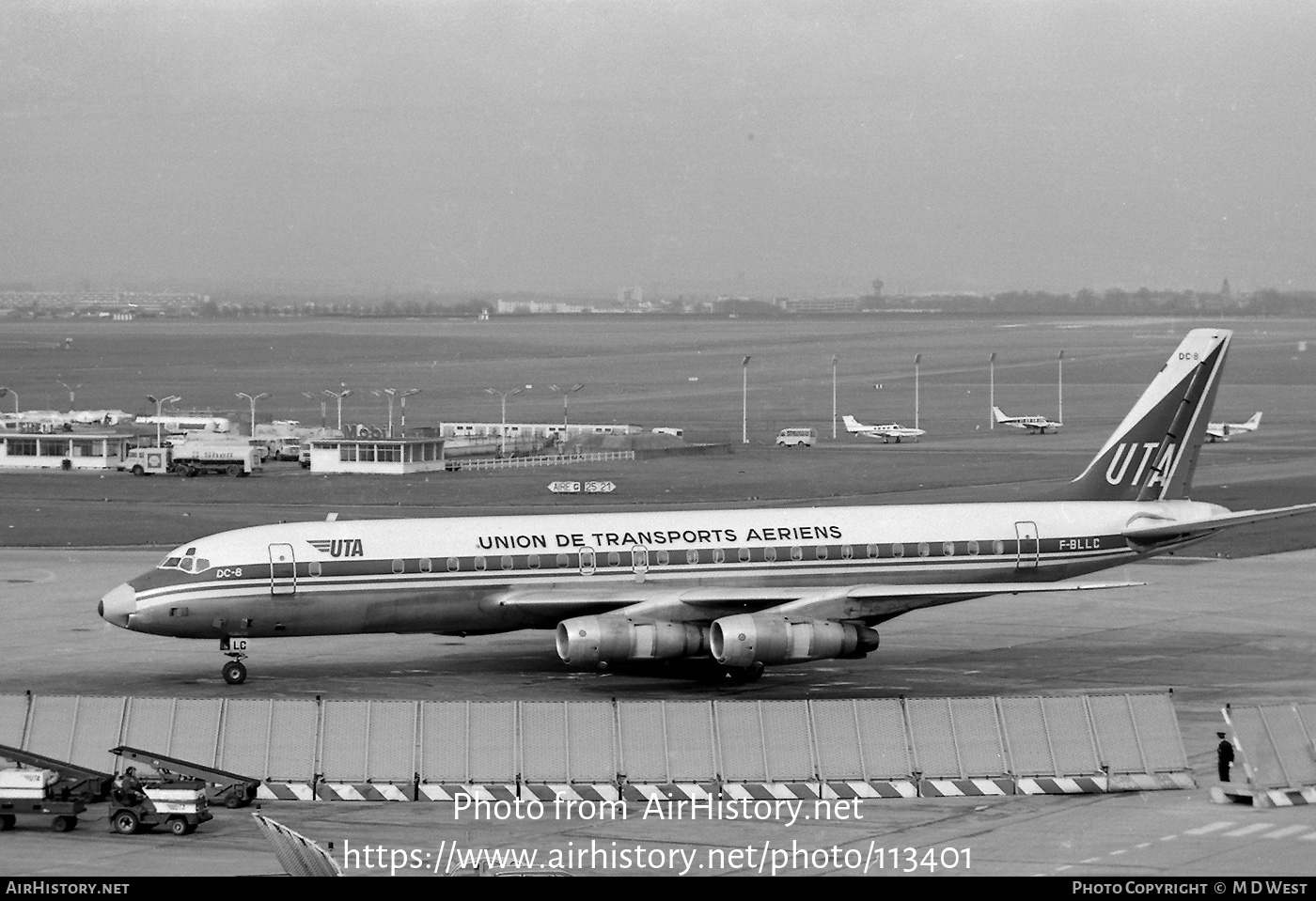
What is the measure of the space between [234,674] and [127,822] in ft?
47.5

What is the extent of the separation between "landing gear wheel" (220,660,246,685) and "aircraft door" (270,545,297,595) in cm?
207

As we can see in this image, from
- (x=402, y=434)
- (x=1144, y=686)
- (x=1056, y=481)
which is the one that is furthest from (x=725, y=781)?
(x=402, y=434)

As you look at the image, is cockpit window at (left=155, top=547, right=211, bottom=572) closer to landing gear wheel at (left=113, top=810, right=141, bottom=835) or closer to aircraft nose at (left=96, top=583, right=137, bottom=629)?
aircraft nose at (left=96, top=583, right=137, bottom=629)

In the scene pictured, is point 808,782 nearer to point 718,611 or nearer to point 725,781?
point 725,781

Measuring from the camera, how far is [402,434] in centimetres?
13362

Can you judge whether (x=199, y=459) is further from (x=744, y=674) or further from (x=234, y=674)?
(x=744, y=674)

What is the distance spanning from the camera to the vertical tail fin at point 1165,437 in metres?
50.5

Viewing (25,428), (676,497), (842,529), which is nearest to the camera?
(842,529)

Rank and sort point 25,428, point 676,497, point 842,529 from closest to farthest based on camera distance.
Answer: point 842,529 < point 676,497 < point 25,428

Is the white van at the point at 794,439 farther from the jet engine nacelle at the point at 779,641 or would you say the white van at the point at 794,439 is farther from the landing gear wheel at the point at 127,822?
the landing gear wheel at the point at 127,822

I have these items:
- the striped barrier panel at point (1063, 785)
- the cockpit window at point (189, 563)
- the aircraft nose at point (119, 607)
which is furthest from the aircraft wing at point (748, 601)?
the striped barrier panel at point (1063, 785)

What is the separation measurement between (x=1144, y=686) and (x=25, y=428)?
105941mm

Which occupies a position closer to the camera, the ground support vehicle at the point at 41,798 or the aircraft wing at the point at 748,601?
the ground support vehicle at the point at 41,798

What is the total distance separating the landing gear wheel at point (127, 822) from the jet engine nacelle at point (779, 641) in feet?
51.2
